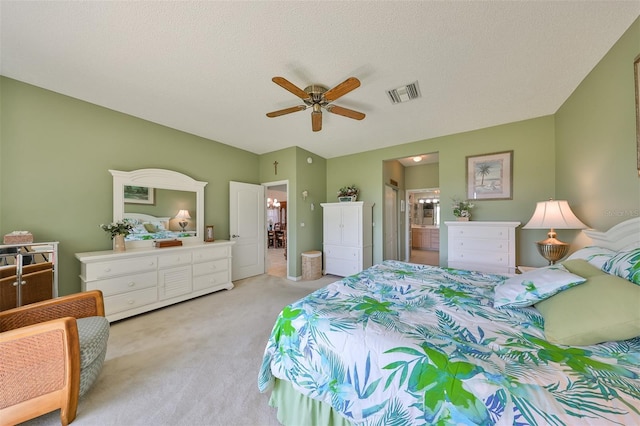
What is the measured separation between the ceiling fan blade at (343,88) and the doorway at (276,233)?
2519mm

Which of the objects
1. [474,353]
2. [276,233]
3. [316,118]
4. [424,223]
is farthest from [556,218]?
[276,233]

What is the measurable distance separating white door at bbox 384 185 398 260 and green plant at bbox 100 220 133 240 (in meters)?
4.35

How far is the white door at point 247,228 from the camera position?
14.1 ft

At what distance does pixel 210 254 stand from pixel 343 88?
304cm

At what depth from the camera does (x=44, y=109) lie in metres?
2.47

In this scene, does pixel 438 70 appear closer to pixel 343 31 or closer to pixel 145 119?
pixel 343 31

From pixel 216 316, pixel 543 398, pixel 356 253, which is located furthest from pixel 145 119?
pixel 543 398

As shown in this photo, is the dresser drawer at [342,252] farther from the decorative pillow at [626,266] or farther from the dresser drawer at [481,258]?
the decorative pillow at [626,266]

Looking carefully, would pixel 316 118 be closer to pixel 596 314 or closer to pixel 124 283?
pixel 596 314

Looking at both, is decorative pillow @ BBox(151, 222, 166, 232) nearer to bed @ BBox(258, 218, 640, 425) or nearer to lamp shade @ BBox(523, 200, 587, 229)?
bed @ BBox(258, 218, 640, 425)

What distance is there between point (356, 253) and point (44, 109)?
15.2 feet

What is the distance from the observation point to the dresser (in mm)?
4242


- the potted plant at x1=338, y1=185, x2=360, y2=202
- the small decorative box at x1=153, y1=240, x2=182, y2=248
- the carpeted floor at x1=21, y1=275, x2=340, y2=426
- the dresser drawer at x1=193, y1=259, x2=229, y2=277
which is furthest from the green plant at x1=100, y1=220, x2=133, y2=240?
the potted plant at x1=338, y1=185, x2=360, y2=202

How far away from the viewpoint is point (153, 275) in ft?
9.46
